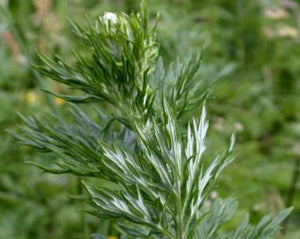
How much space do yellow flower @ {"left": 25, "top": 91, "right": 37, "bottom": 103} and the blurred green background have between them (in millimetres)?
11

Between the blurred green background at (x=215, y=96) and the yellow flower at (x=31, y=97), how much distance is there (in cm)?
1

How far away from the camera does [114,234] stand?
92.0 inches

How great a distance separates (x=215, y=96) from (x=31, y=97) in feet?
5.98

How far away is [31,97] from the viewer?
3.46 m

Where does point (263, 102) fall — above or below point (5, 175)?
above

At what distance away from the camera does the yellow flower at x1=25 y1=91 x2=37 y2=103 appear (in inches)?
131

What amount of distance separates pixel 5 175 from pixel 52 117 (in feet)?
5.27

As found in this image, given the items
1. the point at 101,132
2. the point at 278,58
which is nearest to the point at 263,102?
the point at 278,58

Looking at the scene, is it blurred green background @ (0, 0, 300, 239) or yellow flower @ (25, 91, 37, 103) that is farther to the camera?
yellow flower @ (25, 91, 37, 103)

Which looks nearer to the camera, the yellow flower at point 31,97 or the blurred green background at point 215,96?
A: the blurred green background at point 215,96

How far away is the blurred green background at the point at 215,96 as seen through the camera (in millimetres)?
2592

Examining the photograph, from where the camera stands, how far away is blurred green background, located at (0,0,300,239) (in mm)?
2592

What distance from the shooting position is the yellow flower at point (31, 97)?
10.9 feet

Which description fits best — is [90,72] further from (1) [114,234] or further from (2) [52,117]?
(1) [114,234]
